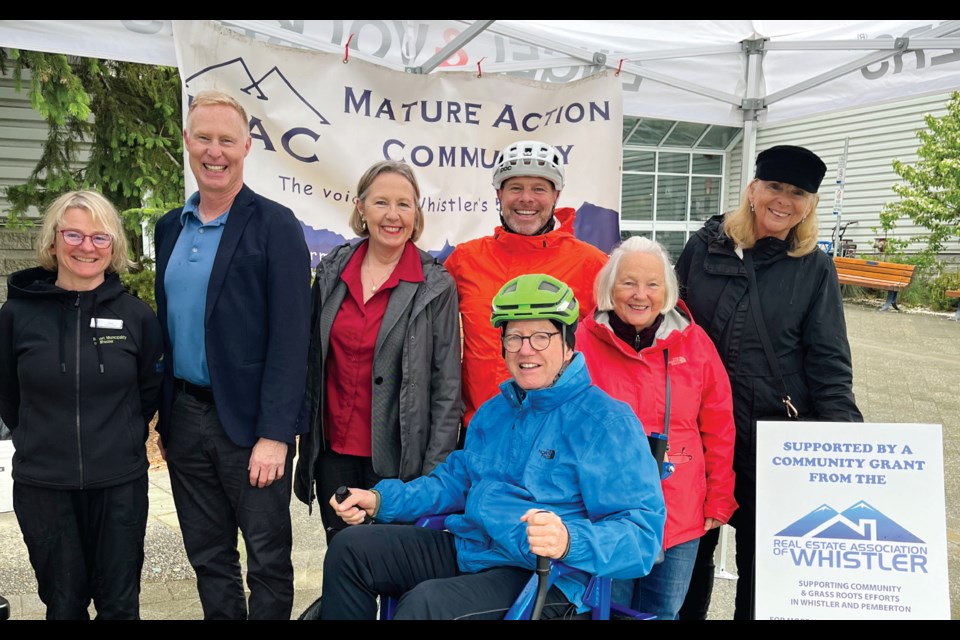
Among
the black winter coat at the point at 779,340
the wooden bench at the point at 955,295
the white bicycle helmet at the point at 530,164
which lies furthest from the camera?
the wooden bench at the point at 955,295

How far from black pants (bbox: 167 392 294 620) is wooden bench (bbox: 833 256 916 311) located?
14.4m

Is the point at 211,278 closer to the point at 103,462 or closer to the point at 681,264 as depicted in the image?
the point at 103,462

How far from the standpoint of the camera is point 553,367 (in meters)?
2.25

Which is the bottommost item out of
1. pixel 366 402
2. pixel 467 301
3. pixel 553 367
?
pixel 366 402

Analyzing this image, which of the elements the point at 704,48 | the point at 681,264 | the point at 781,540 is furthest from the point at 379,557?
the point at 704,48

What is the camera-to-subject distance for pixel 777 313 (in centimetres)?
271

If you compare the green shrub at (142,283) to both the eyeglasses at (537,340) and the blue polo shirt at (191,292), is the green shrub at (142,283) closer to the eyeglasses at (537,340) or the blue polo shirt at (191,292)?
Answer: the blue polo shirt at (191,292)

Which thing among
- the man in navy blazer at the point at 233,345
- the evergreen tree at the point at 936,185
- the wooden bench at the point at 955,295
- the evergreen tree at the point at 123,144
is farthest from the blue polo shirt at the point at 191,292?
the evergreen tree at the point at 936,185

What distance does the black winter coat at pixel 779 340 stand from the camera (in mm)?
2686

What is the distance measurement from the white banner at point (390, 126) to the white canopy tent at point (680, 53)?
0.37ft

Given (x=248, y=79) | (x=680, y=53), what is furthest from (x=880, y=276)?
(x=248, y=79)

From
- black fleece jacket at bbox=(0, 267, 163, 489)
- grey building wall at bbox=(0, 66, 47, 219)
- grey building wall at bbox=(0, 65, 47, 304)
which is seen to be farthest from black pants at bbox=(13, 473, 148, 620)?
grey building wall at bbox=(0, 66, 47, 219)

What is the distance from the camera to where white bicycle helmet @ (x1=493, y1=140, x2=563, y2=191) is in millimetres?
2828
